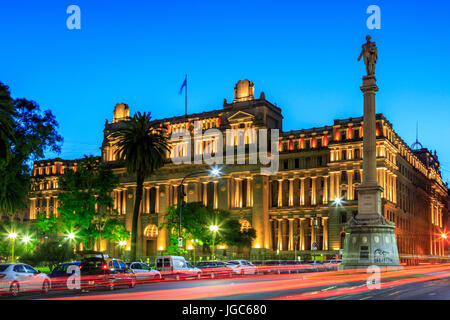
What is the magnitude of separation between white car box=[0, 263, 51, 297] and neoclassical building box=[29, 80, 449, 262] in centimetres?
6662

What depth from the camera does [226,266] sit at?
5616 centimetres

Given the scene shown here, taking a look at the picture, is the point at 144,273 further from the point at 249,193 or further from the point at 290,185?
the point at 290,185

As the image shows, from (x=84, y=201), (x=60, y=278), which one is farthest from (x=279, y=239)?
(x=60, y=278)

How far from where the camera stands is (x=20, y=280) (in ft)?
102

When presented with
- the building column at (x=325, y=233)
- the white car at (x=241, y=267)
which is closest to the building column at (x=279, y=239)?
the building column at (x=325, y=233)

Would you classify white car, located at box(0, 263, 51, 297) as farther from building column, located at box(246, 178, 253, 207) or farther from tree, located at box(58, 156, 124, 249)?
building column, located at box(246, 178, 253, 207)

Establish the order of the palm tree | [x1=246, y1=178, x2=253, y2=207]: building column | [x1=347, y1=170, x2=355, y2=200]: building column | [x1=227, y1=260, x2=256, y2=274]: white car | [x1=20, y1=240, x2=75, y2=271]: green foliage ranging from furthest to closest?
[x1=246, y1=178, x2=253, y2=207]: building column, [x1=347, y1=170, x2=355, y2=200]: building column, the palm tree, [x1=20, y1=240, x2=75, y2=271]: green foliage, [x1=227, y1=260, x2=256, y2=274]: white car

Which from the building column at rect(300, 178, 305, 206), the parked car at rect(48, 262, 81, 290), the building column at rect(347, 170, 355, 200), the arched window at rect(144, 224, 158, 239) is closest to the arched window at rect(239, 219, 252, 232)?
the building column at rect(300, 178, 305, 206)

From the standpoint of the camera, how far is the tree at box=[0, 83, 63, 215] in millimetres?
37000

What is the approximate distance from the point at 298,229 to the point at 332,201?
11.4m

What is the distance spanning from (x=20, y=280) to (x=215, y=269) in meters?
24.7

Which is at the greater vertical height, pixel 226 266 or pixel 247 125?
pixel 247 125
